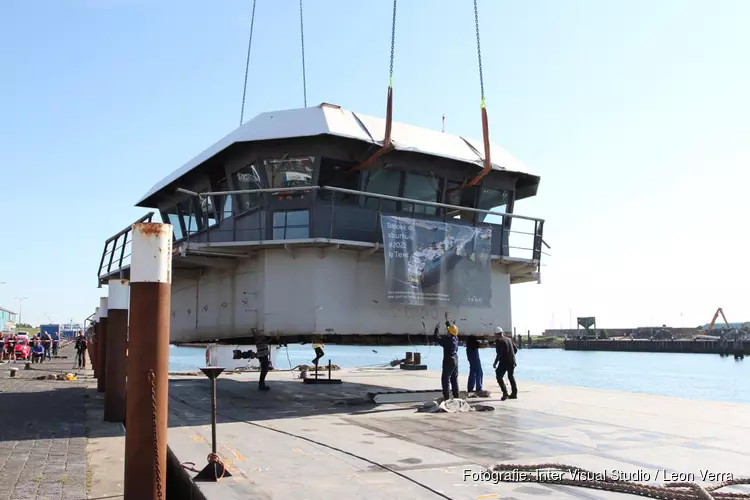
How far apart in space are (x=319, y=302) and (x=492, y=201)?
20.3 feet

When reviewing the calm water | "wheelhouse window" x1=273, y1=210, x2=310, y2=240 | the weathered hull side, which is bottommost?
the calm water

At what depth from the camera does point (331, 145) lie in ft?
48.6

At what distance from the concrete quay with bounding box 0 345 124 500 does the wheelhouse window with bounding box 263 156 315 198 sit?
21.3 feet

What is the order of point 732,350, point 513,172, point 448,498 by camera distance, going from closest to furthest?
point 448,498 < point 513,172 < point 732,350

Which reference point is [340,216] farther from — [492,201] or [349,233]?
[492,201]

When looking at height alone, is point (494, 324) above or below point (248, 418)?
above

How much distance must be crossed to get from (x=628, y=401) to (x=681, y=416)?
3099 mm

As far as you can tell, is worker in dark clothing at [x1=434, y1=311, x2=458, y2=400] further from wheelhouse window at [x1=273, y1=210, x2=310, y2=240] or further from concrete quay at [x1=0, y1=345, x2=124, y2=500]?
concrete quay at [x1=0, y1=345, x2=124, y2=500]

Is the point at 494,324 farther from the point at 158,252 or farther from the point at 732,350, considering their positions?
the point at 732,350

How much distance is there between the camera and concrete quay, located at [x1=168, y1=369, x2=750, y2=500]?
6691 mm

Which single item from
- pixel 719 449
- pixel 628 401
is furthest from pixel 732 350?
pixel 719 449

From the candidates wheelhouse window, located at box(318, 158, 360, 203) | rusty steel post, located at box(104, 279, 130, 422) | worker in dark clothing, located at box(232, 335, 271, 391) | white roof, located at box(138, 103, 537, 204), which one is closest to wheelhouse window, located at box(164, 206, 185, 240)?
white roof, located at box(138, 103, 537, 204)

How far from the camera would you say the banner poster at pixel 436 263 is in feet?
47.3

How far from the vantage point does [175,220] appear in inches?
803
